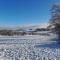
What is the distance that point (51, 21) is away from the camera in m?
14.9

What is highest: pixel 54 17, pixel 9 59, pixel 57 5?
pixel 57 5

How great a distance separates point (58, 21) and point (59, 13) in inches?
36.5

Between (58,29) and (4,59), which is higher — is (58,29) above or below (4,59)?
above

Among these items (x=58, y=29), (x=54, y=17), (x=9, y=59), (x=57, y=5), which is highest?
(x=57, y=5)

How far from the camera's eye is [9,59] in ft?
20.2

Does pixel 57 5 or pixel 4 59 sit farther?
pixel 57 5

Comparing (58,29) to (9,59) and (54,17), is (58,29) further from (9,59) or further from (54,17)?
(9,59)

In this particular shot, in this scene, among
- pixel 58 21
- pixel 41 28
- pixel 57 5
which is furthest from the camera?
pixel 41 28

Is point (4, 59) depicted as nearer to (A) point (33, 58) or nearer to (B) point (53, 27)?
(A) point (33, 58)

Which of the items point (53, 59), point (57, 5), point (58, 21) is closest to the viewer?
point (53, 59)

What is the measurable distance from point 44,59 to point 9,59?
1206 millimetres

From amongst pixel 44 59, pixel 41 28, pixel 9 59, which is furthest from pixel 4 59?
pixel 41 28

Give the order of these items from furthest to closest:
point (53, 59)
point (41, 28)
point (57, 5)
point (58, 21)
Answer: point (41, 28), point (57, 5), point (58, 21), point (53, 59)

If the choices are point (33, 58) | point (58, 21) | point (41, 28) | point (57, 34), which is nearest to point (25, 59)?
point (33, 58)
